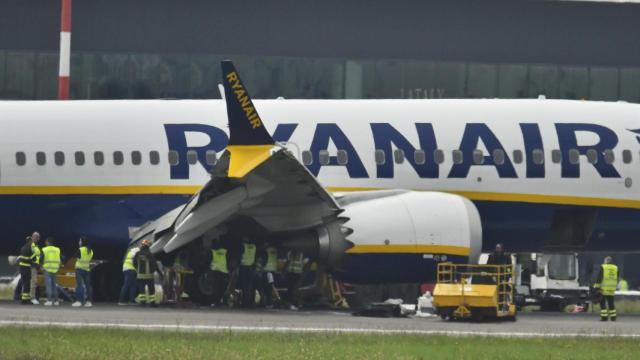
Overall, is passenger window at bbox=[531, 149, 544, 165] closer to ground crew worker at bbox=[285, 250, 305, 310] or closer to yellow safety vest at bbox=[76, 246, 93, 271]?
ground crew worker at bbox=[285, 250, 305, 310]

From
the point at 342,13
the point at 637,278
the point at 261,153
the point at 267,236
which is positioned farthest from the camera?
the point at 637,278

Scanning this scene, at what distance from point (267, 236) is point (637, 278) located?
1527 inches

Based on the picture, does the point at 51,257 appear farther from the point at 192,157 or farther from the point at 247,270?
the point at 247,270

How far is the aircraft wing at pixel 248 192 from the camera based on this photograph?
32000 mm

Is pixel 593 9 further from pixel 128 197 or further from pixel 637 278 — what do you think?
pixel 128 197

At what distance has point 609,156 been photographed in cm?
3669

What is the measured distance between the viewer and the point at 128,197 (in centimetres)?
3594

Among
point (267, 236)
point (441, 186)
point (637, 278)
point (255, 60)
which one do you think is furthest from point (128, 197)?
point (637, 278)

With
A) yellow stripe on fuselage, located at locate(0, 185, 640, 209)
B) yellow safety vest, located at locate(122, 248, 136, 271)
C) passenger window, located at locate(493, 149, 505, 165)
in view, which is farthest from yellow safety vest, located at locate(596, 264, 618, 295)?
yellow safety vest, located at locate(122, 248, 136, 271)

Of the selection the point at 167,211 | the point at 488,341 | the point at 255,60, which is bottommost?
the point at 488,341

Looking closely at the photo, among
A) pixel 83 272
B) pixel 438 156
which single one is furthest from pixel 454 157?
pixel 83 272

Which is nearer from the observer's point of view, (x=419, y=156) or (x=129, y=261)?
(x=129, y=261)

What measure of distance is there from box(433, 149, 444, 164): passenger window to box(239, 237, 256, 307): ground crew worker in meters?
4.90

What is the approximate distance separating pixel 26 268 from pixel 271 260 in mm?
5931
